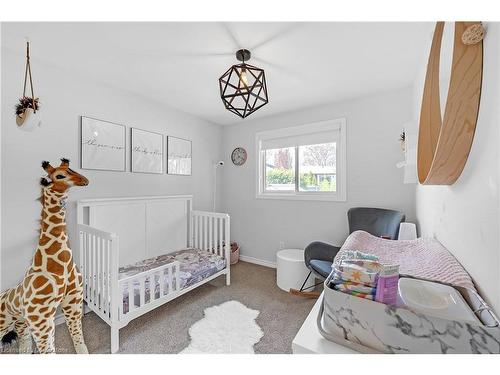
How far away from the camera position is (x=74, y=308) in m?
1.37

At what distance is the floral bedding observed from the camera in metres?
1.83

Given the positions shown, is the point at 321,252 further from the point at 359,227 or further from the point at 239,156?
the point at 239,156

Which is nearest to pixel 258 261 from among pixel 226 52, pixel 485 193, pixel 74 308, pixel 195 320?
pixel 195 320

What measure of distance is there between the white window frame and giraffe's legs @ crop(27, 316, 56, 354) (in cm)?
249

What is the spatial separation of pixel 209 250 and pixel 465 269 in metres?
2.41

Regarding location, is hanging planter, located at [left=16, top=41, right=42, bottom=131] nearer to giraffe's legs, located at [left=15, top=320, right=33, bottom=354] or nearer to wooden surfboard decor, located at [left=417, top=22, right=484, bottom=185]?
giraffe's legs, located at [left=15, top=320, right=33, bottom=354]

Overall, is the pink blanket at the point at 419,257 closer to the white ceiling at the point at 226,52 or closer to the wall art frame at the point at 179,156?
the white ceiling at the point at 226,52

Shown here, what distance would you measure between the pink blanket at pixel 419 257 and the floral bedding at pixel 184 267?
5.00 ft

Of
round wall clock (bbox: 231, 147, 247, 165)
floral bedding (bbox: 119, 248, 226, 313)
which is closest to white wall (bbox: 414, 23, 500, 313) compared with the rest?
floral bedding (bbox: 119, 248, 226, 313)

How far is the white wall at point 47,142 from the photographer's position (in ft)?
5.29

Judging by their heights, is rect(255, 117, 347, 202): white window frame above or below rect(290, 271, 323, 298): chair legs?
above

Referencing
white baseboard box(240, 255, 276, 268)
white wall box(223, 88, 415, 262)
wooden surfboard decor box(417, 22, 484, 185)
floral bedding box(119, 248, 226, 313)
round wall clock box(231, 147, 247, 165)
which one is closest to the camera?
wooden surfboard decor box(417, 22, 484, 185)

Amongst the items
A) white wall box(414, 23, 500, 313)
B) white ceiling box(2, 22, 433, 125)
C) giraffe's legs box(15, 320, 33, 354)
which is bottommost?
giraffe's legs box(15, 320, 33, 354)
